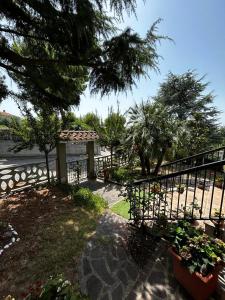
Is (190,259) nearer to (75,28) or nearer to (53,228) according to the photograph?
(53,228)

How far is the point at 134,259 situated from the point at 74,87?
12.5 ft

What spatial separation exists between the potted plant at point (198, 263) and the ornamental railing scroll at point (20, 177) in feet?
19.8

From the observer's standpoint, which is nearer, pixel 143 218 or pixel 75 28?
pixel 75 28

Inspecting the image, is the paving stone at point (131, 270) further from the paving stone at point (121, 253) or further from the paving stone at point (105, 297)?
the paving stone at point (105, 297)

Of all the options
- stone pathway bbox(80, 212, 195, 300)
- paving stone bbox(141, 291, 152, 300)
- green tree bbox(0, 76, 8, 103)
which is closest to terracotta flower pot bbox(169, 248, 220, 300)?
stone pathway bbox(80, 212, 195, 300)

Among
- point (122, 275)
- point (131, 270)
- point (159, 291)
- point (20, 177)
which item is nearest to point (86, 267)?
point (122, 275)

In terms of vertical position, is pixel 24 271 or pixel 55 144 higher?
pixel 55 144

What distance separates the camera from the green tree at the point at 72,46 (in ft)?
8.17

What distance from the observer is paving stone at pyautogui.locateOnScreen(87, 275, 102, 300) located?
2380 mm

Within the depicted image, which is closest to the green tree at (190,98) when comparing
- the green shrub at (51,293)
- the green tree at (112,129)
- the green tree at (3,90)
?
the green tree at (112,129)

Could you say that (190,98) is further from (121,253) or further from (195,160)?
(121,253)

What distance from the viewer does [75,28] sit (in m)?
2.51

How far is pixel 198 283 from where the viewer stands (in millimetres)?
2105

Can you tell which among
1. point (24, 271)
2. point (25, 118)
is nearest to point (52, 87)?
point (25, 118)
